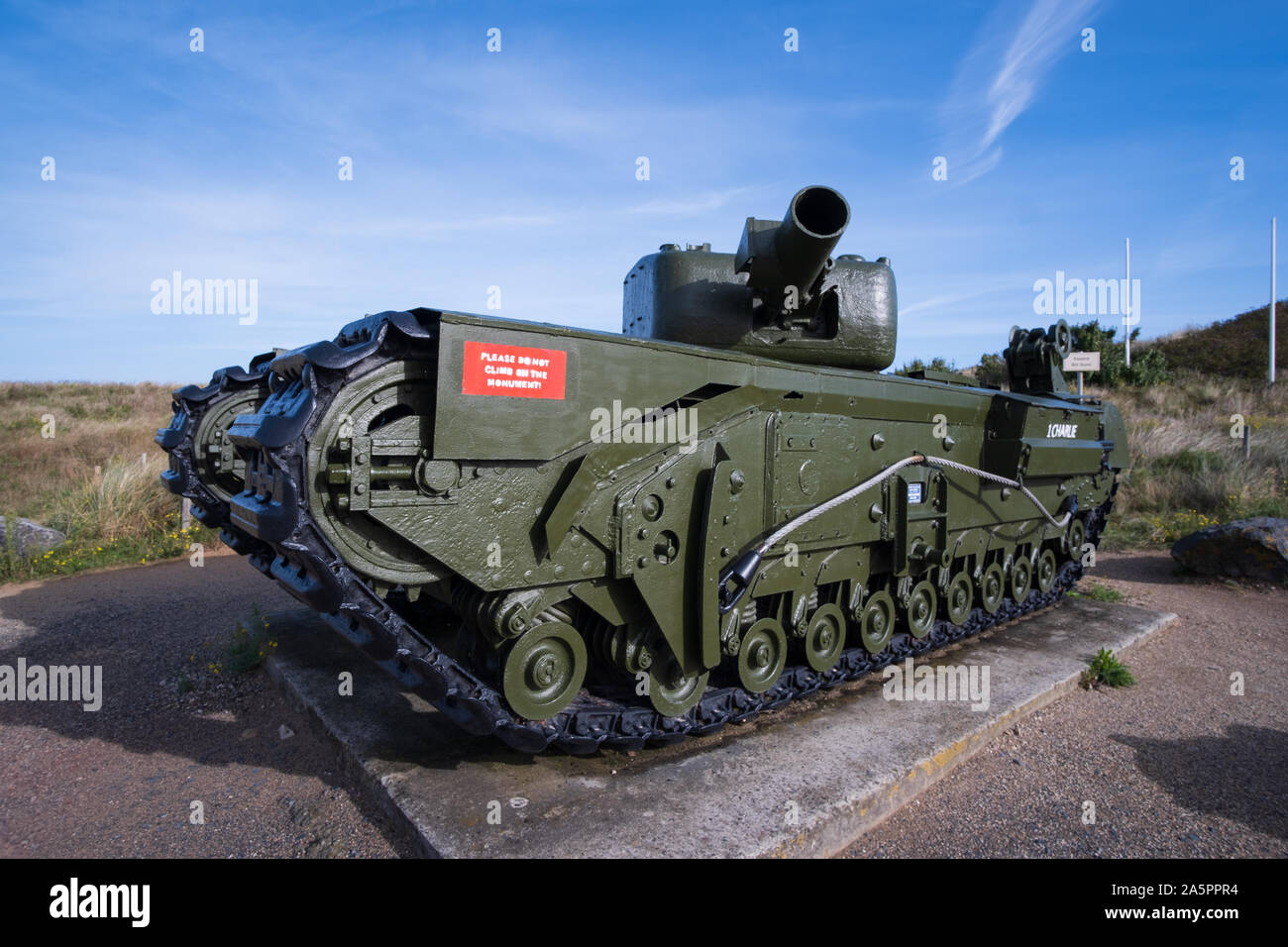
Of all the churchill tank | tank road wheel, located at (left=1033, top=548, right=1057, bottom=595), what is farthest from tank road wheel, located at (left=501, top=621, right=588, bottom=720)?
tank road wheel, located at (left=1033, top=548, right=1057, bottom=595)

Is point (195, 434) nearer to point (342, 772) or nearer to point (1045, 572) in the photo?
point (342, 772)

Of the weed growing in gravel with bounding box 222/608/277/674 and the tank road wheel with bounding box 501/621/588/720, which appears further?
the weed growing in gravel with bounding box 222/608/277/674

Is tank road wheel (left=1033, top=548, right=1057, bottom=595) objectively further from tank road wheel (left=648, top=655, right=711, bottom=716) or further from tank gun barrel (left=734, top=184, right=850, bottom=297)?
tank road wheel (left=648, top=655, right=711, bottom=716)

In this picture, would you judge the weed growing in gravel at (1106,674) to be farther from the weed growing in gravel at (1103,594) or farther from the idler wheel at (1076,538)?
the weed growing in gravel at (1103,594)

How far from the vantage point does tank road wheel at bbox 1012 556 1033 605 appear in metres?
7.45

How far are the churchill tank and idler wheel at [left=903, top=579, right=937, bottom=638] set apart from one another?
3 cm

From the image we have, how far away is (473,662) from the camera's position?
414 centimetres

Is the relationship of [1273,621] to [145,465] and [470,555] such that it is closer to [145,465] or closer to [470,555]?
[470,555]

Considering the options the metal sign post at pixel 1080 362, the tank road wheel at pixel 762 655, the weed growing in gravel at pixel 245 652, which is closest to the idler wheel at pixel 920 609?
the tank road wheel at pixel 762 655

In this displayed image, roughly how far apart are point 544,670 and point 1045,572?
651cm

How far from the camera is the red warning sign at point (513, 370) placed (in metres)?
3.27

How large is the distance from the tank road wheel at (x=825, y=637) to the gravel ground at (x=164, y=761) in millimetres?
2866

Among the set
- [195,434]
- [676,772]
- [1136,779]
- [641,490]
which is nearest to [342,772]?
[676,772]
